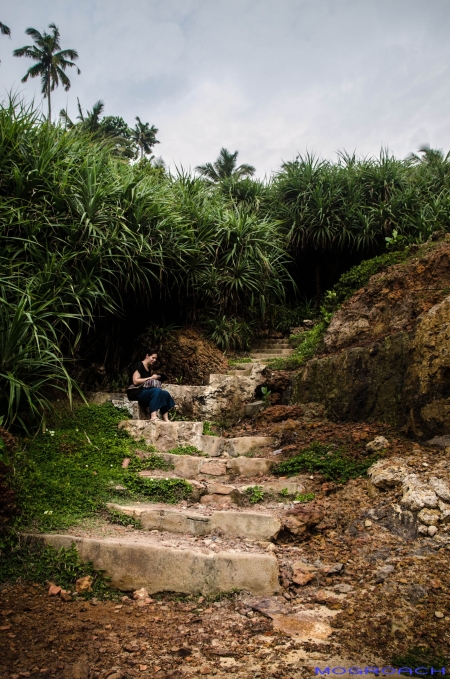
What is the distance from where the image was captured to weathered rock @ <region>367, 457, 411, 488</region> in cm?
347

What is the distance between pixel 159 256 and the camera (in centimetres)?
629

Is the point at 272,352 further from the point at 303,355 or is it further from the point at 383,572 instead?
the point at 383,572

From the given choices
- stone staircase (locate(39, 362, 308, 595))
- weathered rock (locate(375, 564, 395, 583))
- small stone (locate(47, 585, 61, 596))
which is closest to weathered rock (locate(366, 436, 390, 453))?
stone staircase (locate(39, 362, 308, 595))

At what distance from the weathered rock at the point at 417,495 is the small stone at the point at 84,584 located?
2057 mm

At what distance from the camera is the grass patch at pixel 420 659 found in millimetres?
1971

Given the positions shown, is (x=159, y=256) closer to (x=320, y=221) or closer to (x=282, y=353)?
(x=282, y=353)

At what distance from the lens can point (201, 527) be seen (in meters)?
3.48

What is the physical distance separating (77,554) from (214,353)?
Result: 170 inches

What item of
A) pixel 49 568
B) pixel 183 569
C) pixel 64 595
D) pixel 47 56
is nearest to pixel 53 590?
pixel 64 595

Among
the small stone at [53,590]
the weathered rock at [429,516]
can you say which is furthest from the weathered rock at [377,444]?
the small stone at [53,590]

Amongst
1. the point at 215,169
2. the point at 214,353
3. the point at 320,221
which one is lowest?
the point at 214,353

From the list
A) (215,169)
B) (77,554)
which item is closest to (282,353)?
(77,554)

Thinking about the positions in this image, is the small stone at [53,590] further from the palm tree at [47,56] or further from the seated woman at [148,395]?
the palm tree at [47,56]

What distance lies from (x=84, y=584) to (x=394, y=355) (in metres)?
3.20
